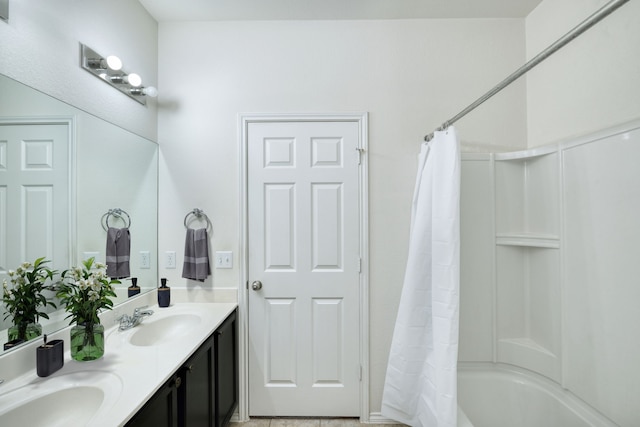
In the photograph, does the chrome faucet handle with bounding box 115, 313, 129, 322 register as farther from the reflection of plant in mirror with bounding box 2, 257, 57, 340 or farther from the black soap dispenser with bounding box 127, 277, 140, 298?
the reflection of plant in mirror with bounding box 2, 257, 57, 340

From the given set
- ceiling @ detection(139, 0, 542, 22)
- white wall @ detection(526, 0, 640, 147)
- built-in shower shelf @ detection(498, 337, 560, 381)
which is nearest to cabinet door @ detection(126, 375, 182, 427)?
built-in shower shelf @ detection(498, 337, 560, 381)

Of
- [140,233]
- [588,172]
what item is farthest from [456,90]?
[140,233]

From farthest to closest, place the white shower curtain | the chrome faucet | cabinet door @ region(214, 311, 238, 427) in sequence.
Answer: cabinet door @ region(214, 311, 238, 427) → the chrome faucet → the white shower curtain

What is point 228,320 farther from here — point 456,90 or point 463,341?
point 456,90

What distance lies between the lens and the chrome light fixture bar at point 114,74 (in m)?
1.50

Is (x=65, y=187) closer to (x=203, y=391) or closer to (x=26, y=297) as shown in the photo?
(x=26, y=297)

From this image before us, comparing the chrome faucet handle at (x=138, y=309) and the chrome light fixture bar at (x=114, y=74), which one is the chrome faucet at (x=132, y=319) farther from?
the chrome light fixture bar at (x=114, y=74)

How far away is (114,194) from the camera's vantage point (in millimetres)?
1667

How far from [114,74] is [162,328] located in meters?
1.46

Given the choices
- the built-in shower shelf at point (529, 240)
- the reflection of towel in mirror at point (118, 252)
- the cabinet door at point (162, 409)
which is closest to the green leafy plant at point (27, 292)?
A: the reflection of towel in mirror at point (118, 252)

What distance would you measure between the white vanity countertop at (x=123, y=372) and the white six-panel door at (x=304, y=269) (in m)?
0.51

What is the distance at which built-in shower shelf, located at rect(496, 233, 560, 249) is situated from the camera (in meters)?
1.72

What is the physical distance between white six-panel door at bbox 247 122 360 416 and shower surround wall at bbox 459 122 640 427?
77 centimetres

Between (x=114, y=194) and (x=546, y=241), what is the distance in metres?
2.47
